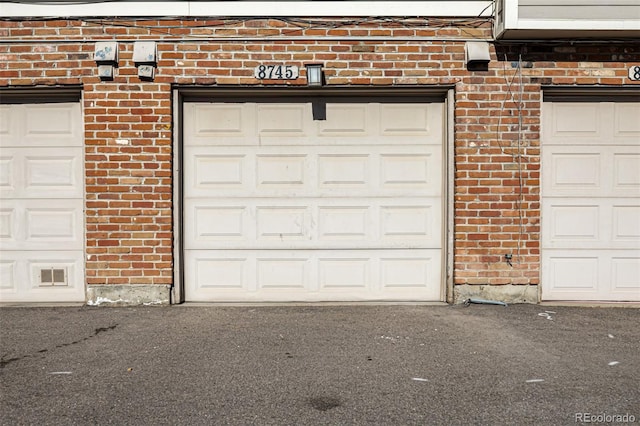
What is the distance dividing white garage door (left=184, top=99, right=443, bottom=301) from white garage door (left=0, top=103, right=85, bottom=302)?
1.35 m

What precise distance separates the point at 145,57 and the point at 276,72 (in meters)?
1.49

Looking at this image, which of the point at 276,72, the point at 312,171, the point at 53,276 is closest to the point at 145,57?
the point at 276,72

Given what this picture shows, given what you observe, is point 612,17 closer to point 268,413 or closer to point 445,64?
point 445,64

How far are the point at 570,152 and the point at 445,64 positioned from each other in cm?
183

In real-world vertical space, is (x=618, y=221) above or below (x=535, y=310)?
above

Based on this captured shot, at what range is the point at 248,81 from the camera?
6328 mm

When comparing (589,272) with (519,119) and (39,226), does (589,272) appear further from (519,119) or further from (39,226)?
(39,226)

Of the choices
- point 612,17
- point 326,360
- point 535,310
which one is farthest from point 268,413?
point 612,17

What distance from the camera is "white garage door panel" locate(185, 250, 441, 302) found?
21.7ft

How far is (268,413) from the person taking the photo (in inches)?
136

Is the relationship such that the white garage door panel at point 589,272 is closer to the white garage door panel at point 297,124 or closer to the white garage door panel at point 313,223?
the white garage door panel at point 313,223

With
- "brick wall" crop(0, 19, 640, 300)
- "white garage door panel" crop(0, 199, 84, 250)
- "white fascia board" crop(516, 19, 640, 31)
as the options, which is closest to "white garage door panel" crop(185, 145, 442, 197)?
"brick wall" crop(0, 19, 640, 300)

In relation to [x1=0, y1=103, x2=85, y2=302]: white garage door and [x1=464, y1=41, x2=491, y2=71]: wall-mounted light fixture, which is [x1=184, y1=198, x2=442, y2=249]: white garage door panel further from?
[x1=464, y1=41, x2=491, y2=71]: wall-mounted light fixture

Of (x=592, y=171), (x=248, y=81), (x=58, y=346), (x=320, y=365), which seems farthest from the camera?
(x=592, y=171)
